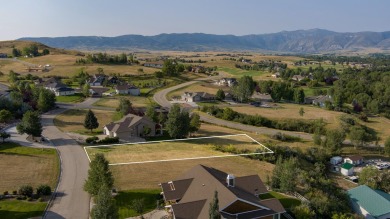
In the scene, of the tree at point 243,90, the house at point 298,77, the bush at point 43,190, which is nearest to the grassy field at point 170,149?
the bush at point 43,190

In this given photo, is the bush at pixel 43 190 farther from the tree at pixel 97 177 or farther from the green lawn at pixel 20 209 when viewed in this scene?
the tree at pixel 97 177

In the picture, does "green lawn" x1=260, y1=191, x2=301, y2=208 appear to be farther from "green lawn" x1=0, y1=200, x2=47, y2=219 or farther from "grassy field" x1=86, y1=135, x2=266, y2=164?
"green lawn" x1=0, y1=200, x2=47, y2=219

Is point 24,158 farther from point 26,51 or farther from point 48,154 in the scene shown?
point 26,51

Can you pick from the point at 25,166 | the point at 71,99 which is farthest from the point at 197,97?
the point at 25,166

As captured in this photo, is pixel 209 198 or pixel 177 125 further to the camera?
pixel 177 125

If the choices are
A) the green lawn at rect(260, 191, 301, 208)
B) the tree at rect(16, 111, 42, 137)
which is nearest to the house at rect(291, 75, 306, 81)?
the tree at rect(16, 111, 42, 137)

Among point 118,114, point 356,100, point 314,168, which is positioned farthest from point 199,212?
point 356,100

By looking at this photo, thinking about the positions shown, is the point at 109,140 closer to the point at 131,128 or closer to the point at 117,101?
the point at 131,128
